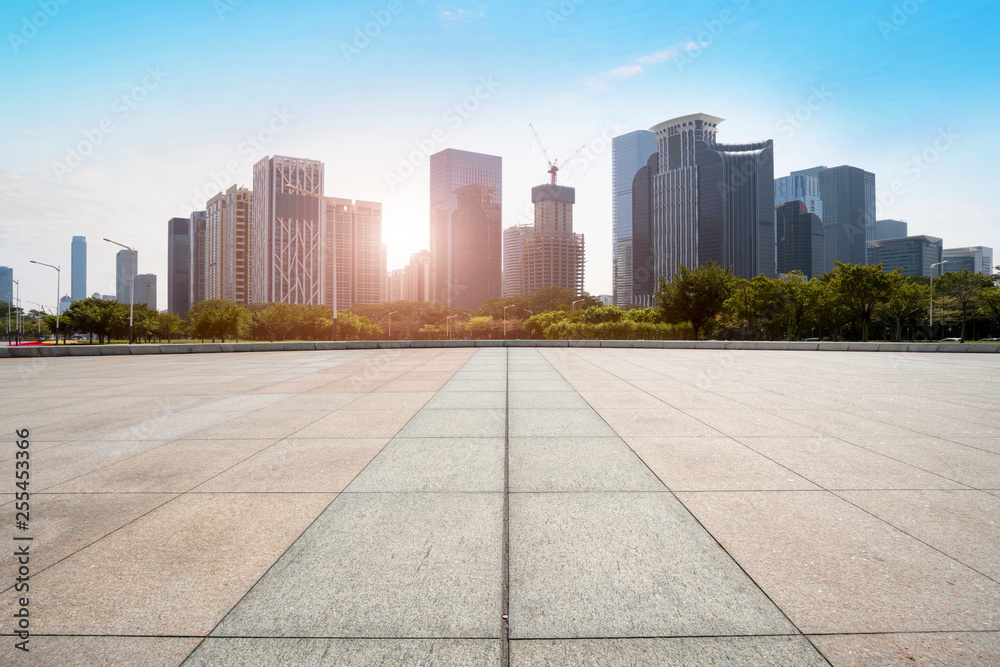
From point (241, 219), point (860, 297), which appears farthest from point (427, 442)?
point (241, 219)

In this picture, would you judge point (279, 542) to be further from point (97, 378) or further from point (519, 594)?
point (97, 378)

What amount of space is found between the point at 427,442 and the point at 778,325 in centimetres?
6296

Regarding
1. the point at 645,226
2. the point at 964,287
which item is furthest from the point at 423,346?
the point at 645,226

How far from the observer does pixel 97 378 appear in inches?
595

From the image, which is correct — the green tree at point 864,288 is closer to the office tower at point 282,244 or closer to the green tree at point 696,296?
the green tree at point 696,296

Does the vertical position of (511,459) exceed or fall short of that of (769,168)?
it falls short

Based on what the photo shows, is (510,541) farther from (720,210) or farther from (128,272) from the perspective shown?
(720,210)

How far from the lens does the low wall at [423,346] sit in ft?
91.1

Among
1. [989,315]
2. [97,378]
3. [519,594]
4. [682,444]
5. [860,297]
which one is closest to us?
[519,594]

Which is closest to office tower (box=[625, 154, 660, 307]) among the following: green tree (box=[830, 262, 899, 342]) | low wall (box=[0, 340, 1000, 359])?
green tree (box=[830, 262, 899, 342])

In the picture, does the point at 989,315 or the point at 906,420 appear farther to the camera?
the point at 989,315

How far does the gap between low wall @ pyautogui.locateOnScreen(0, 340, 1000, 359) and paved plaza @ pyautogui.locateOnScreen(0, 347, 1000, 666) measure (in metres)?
24.3

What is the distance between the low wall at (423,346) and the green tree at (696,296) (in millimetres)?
15145

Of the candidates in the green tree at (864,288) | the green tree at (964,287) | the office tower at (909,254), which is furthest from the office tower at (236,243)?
the office tower at (909,254)
